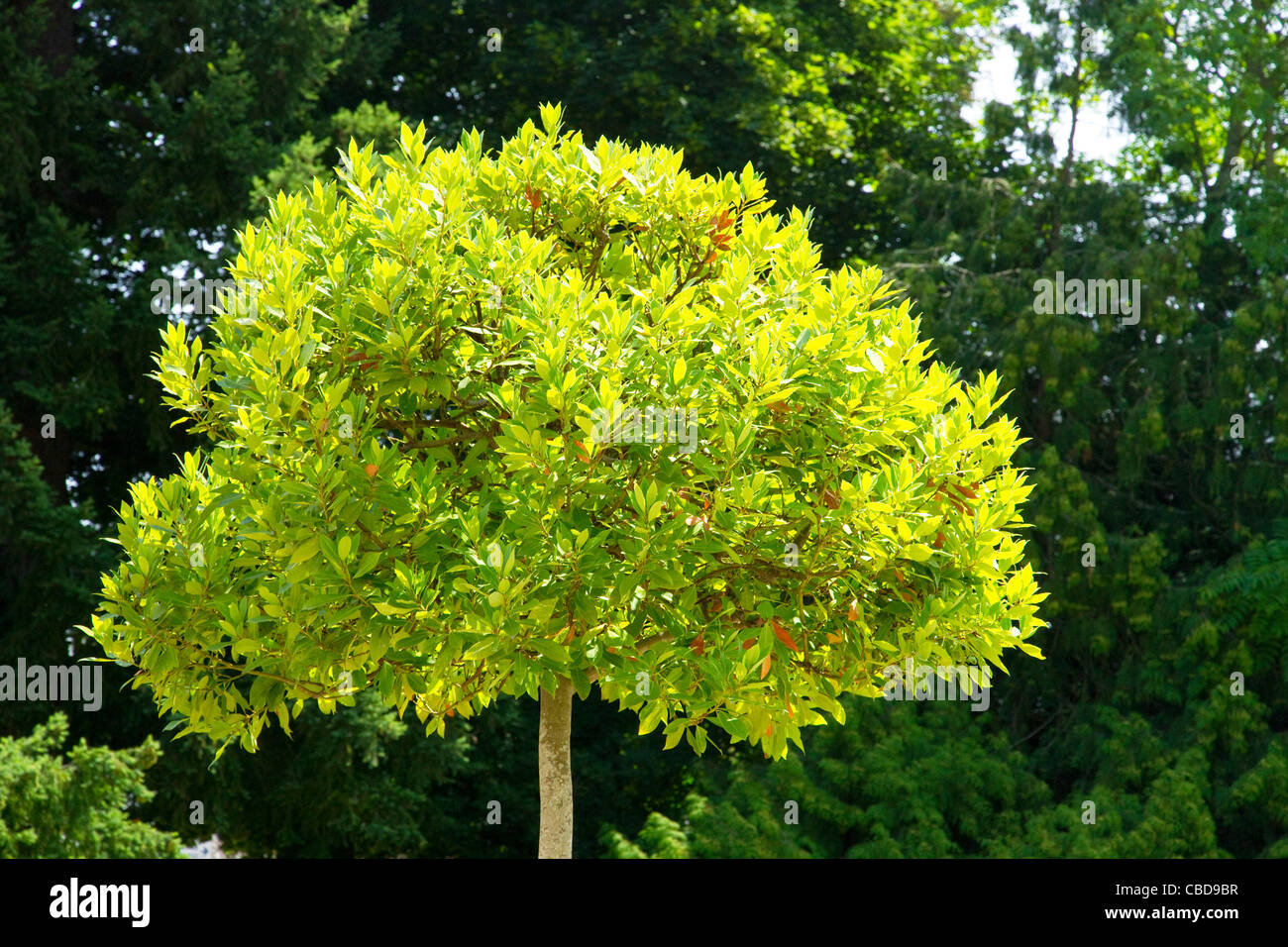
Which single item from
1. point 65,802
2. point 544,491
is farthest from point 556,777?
point 65,802

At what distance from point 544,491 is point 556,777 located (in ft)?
7.18

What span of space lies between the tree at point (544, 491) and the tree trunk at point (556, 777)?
0.44m

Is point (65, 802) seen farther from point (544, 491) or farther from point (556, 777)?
point (544, 491)

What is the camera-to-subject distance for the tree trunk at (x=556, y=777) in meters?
6.69

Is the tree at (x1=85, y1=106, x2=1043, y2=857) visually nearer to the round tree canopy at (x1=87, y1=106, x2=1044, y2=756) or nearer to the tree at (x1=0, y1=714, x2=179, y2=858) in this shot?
the round tree canopy at (x1=87, y1=106, x2=1044, y2=756)

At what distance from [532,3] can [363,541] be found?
1514 centimetres

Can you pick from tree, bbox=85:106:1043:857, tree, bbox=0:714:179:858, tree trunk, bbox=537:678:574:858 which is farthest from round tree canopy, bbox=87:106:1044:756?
tree, bbox=0:714:179:858

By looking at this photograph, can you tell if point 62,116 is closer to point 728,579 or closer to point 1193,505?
point 728,579

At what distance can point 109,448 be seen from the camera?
1622cm

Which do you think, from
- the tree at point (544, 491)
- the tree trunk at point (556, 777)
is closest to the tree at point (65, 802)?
the tree at point (544, 491)

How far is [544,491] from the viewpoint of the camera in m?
5.14

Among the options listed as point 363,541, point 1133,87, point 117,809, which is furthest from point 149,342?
point 1133,87

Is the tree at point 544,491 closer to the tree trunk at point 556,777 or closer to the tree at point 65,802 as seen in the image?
the tree trunk at point 556,777

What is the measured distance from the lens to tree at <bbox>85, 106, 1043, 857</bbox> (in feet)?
17.1
